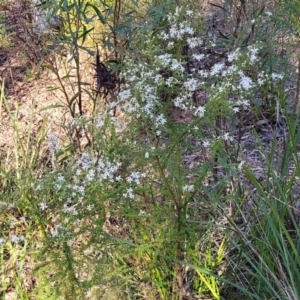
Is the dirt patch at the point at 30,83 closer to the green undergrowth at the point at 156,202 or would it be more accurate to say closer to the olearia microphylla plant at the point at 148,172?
the green undergrowth at the point at 156,202

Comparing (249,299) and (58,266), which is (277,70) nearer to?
(249,299)

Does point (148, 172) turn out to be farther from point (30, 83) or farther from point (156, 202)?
point (30, 83)

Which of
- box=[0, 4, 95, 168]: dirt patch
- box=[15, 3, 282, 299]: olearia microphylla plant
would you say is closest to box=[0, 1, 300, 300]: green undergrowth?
box=[15, 3, 282, 299]: olearia microphylla plant

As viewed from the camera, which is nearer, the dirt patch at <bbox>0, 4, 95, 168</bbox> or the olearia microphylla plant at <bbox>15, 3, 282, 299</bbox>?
the olearia microphylla plant at <bbox>15, 3, 282, 299</bbox>

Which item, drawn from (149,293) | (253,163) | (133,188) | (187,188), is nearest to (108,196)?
(133,188)

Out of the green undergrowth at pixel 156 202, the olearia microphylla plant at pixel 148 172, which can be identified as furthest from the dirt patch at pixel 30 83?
the olearia microphylla plant at pixel 148 172

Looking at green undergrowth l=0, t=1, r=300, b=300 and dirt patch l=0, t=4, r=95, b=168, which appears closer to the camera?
green undergrowth l=0, t=1, r=300, b=300

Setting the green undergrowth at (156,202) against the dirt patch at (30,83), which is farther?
the dirt patch at (30,83)

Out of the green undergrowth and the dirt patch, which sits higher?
the dirt patch

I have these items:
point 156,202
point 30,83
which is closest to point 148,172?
point 156,202

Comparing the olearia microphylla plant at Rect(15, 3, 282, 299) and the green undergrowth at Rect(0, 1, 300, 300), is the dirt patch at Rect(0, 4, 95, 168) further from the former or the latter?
the olearia microphylla plant at Rect(15, 3, 282, 299)

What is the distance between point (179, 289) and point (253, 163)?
0.98 meters

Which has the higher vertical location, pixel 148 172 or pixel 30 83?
pixel 30 83

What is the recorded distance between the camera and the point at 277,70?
269 cm
